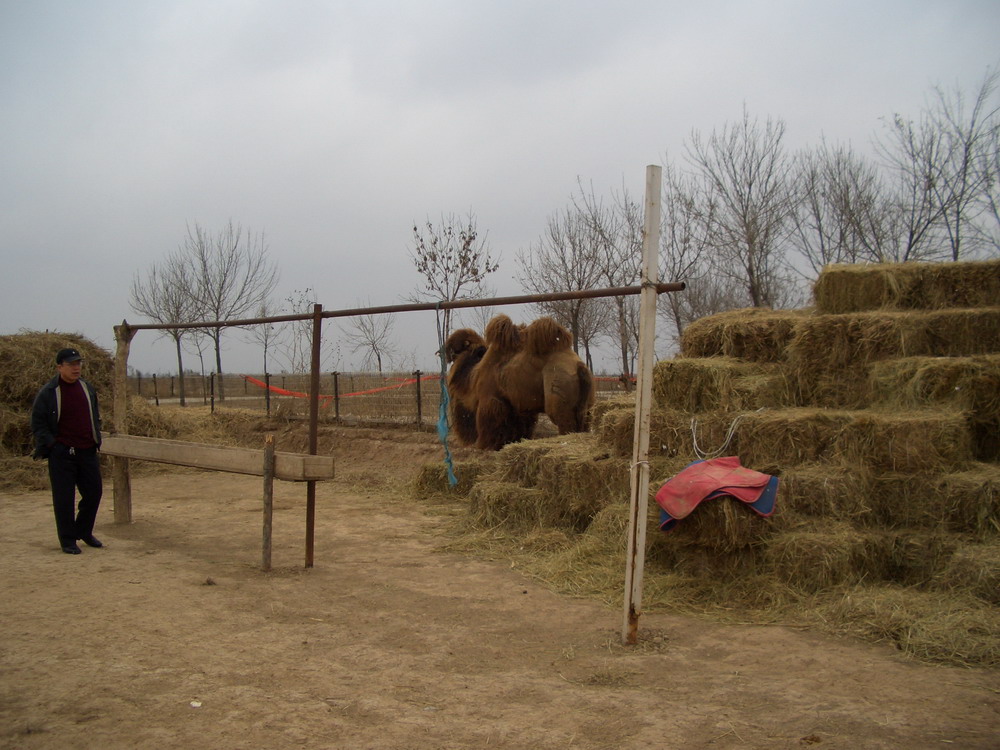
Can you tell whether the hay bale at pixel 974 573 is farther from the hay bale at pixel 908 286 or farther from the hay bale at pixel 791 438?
the hay bale at pixel 908 286

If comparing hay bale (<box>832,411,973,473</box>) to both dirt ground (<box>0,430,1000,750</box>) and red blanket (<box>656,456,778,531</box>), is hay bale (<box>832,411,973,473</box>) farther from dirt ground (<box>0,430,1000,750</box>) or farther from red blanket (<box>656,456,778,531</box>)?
dirt ground (<box>0,430,1000,750</box>)

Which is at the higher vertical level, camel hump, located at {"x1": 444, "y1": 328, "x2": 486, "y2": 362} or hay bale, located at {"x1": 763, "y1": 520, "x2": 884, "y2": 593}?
camel hump, located at {"x1": 444, "y1": 328, "x2": 486, "y2": 362}

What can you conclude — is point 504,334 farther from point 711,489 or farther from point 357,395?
point 357,395

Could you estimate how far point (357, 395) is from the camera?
1452cm

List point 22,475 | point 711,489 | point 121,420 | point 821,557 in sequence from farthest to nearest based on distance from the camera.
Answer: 1. point 22,475
2. point 121,420
3. point 711,489
4. point 821,557

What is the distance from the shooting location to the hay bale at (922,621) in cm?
374

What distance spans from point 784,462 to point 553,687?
2.70 meters

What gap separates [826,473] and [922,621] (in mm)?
1222

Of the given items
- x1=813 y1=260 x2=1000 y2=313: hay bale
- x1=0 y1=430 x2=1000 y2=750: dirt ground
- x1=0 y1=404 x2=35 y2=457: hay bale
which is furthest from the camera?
x1=0 y1=404 x2=35 y2=457: hay bale

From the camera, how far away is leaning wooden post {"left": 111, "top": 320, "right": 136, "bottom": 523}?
741cm

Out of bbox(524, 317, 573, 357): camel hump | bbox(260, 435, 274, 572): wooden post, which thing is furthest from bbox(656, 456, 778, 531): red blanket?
bbox(524, 317, 573, 357): camel hump

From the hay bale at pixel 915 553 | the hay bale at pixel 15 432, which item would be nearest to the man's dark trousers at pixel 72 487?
the hay bale at pixel 15 432

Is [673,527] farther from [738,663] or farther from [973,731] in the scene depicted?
[973,731]

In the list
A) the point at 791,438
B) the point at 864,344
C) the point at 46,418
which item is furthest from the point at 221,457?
the point at 864,344
